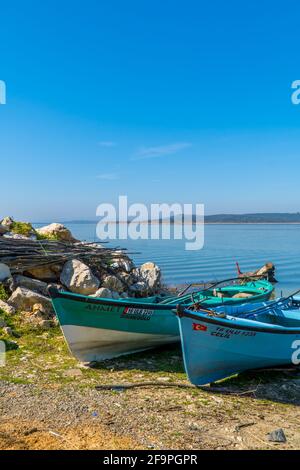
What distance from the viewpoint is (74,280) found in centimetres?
1413

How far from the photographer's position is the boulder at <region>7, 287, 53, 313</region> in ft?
40.9

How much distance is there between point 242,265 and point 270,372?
96.1 feet

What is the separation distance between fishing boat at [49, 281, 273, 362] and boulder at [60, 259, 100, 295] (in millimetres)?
4018

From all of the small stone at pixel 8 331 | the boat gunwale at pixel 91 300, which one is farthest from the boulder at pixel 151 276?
the boat gunwale at pixel 91 300

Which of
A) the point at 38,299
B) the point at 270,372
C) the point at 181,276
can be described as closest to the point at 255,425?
the point at 270,372

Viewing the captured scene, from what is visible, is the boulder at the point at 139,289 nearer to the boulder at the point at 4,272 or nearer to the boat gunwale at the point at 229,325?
the boulder at the point at 4,272

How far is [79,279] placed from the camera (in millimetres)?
14055

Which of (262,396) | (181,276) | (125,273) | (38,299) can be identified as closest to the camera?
(262,396)

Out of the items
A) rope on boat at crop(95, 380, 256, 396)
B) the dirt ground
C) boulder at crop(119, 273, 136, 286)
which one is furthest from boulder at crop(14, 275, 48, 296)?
rope on boat at crop(95, 380, 256, 396)

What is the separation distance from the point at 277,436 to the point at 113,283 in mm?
9618

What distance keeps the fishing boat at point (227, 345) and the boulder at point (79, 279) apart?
5464 millimetres

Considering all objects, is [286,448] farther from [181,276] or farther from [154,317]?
[181,276]

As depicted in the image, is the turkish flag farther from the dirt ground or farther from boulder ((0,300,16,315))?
boulder ((0,300,16,315))

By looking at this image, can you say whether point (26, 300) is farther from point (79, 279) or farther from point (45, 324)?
point (79, 279)
